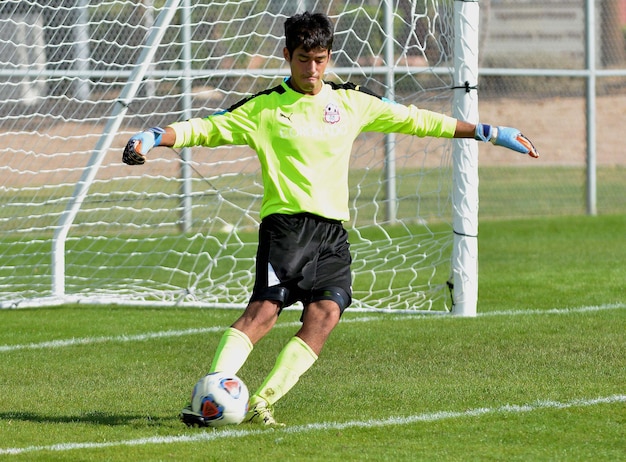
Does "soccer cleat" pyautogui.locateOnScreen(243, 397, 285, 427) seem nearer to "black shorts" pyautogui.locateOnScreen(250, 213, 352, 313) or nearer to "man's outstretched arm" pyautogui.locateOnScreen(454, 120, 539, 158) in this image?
"black shorts" pyautogui.locateOnScreen(250, 213, 352, 313)

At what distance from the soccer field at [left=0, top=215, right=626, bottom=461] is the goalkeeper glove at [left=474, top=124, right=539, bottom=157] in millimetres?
1183

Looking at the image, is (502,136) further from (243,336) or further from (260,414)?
(260,414)

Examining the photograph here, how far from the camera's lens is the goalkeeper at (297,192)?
5254 millimetres

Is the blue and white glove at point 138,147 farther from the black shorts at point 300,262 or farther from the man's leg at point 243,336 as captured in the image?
the man's leg at point 243,336

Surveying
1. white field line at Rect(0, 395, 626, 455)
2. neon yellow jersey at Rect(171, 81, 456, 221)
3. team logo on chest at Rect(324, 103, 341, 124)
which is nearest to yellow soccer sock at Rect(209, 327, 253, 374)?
white field line at Rect(0, 395, 626, 455)

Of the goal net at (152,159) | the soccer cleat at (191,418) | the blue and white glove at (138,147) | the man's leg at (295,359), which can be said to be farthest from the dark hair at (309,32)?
the goal net at (152,159)

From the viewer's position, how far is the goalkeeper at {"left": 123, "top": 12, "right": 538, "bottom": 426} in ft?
17.2

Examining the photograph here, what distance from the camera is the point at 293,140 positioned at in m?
5.40

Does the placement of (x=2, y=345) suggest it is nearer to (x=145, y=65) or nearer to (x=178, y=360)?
(x=178, y=360)

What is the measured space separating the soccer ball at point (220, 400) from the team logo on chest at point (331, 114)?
1.27 metres

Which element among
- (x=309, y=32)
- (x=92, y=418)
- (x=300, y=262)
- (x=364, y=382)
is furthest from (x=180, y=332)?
(x=309, y=32)

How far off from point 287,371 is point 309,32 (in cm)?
149

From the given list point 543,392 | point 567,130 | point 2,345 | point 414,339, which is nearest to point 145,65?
point 2,345

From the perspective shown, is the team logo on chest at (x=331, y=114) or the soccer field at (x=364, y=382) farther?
the team logo on chest at (x=331, y=114)
